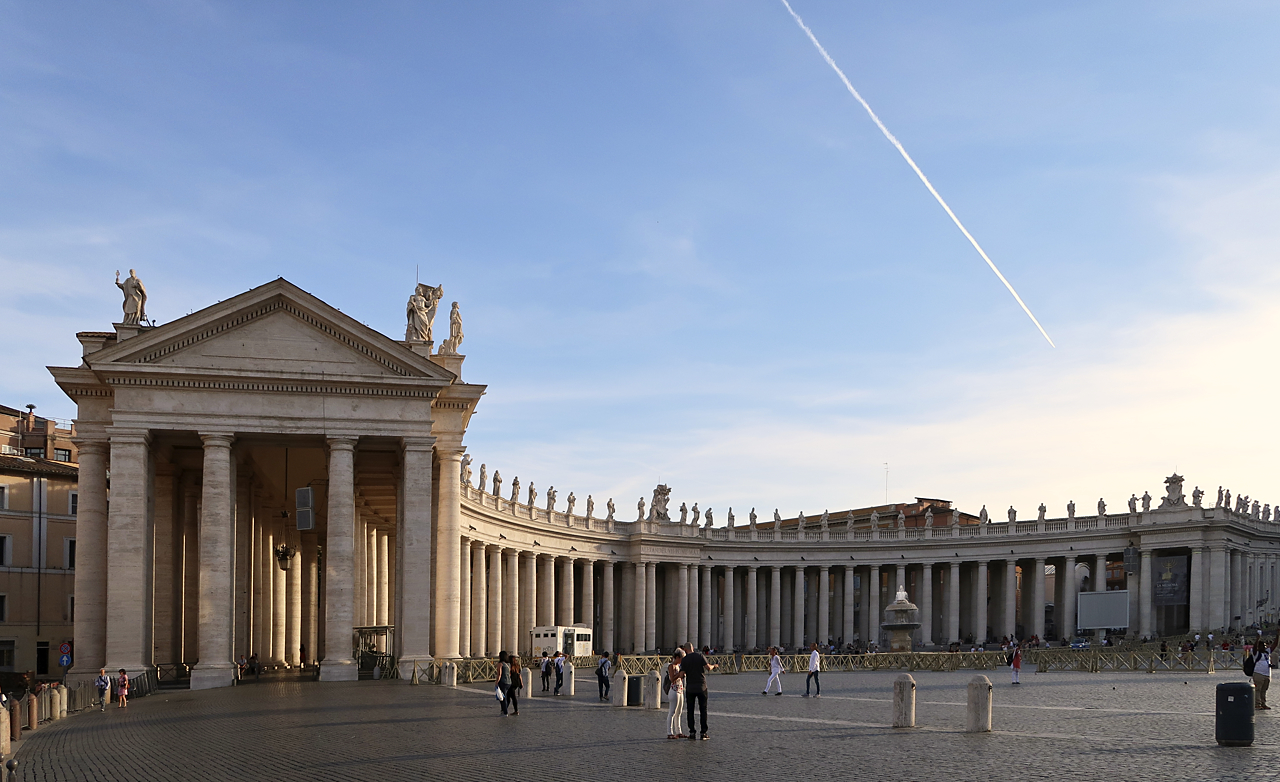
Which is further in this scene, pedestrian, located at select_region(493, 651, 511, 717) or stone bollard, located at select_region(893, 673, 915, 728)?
pedestrian, located at select_region(493, 651, 511, 717)

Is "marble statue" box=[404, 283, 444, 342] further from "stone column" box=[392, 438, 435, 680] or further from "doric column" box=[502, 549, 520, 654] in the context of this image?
"doric column" box=[502, 549, 520, 654]

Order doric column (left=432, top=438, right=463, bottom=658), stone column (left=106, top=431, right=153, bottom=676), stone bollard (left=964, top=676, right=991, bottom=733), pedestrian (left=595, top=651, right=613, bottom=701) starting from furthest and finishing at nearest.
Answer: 1. doric column (left=432, top=438, right=463, bottom=658)
2. stone column (left=106, top=431, right=153, bottom=676)
3. pedestrian (left=595, top=651, right=613, bottom=701)
4. stone bollard (left=964, top=676, right=991, bottom=733)

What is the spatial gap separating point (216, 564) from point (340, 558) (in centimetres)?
501

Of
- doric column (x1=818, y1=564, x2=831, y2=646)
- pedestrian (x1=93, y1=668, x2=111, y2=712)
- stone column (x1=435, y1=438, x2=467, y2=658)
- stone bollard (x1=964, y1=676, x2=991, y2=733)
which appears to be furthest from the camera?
doric column (x1=818, y1=564, x2=831, y2=646)

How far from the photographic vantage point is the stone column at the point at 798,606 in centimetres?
10512

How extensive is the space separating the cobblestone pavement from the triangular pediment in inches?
589

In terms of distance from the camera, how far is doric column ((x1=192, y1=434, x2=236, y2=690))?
1923 inches

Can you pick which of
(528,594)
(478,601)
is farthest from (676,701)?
(528,594)

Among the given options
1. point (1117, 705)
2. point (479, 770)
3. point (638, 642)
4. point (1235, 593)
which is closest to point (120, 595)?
point (479, 770)

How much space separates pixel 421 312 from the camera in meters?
55.8

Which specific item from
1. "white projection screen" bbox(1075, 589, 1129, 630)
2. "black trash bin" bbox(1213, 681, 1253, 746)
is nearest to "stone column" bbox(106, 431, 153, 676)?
"black trash bin" bbox(1213, 681, 1253, 746)

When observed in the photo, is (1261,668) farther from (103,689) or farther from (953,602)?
(953,602)

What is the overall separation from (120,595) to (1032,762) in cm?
3931

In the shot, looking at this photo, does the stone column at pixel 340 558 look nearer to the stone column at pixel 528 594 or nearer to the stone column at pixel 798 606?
the stone column at pixel 528 594
